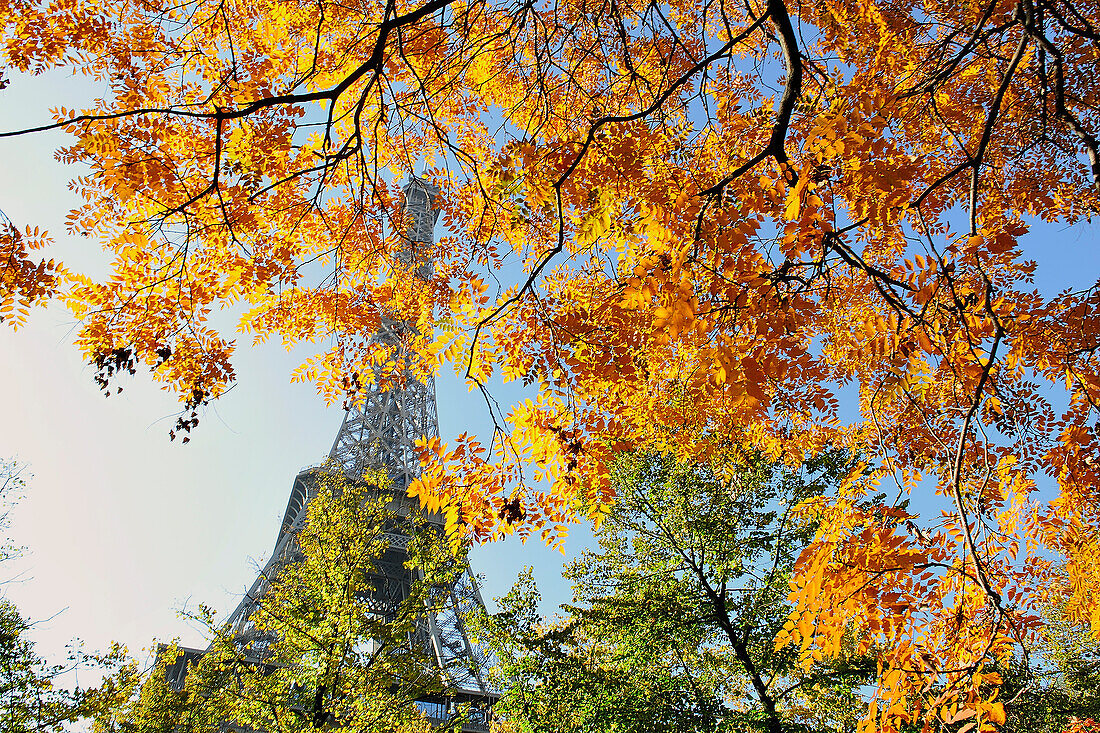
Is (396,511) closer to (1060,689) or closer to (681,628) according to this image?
(681,628)

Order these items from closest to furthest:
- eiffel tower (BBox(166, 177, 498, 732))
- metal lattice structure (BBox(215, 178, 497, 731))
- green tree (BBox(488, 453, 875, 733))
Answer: green tree (BBox(488, 453, 875, 733))
eiffel tower (BBox(166, 177, 498, 732))
metal lattice structure (BBox(215, 178, 497, 731))

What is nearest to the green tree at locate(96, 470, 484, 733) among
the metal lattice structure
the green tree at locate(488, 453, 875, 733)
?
the green tree at locate(488, 453, 875, 733)

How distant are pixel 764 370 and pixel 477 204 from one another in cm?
286

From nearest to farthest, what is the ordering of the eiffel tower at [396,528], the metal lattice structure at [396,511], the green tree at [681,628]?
the green tree at [681,628]
the eiffel tower at [396,528]
the metal lattice structure at [396,511]

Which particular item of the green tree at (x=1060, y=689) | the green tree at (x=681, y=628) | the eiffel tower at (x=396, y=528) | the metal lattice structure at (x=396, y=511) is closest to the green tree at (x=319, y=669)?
the green tree at (x=681, y=628)

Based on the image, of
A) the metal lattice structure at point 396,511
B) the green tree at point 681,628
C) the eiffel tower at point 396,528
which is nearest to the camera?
the green tree at point 681,628

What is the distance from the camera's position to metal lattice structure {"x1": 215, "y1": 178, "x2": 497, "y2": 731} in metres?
20.2

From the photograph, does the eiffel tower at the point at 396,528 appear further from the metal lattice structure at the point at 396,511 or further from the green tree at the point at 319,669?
the green tree at the point at 319,669

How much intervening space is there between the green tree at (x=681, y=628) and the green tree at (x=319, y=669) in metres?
1.68

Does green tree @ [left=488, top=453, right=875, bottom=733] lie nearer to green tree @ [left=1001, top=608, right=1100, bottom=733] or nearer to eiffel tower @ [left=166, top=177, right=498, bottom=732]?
green tree @ [left=1001, top=608, right=1100, bottom=733]

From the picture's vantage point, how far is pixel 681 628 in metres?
9.07

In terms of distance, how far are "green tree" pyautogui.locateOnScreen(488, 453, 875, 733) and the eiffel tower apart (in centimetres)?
677

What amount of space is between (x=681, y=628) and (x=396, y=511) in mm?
11389

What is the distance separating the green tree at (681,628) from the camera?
28.4 ft
